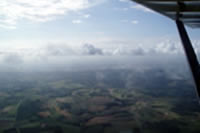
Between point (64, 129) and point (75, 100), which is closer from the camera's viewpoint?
point (64, 129)

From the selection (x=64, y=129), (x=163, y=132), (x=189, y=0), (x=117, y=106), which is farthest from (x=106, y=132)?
(x=189, y=0)

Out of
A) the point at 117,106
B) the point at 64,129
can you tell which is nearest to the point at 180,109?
the point at 117,106

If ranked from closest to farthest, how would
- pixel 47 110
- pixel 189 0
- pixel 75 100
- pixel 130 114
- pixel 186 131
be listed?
pixel 189 0 → pixel 186 131 → pixel 130 114 → pixel 47 110 → pixel 75 100

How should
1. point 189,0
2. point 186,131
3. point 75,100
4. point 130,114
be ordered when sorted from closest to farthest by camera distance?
point 189,0 → point 186,131 → point 130,114 → point 75,100

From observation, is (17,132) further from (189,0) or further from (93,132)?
(189,0)

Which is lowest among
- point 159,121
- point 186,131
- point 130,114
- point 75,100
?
point 75,100

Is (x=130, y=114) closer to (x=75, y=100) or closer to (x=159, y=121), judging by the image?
(x=159, y=121)

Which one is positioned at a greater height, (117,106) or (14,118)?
(14,118)

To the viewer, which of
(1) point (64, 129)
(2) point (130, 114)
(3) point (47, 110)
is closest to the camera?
(1) point (64, 129)

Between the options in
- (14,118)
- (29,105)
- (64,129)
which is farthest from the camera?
(29,105)
